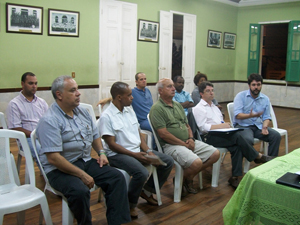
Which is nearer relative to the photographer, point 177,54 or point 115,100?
point 115,100

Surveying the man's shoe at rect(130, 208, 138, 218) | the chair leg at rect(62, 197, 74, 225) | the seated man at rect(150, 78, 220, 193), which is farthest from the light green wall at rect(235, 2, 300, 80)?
the chair leg at rect(62, 197, 74, 225)

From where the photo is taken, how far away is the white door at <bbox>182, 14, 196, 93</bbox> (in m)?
8.95

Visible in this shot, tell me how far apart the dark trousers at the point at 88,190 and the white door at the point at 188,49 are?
691 centimetres

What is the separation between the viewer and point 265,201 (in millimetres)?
1776

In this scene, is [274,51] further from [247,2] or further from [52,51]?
[52,51]

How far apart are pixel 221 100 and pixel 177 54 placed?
8.89ft

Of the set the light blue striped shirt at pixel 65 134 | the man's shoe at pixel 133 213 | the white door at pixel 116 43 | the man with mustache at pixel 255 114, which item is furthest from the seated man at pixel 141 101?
the white door at pixel 116 43

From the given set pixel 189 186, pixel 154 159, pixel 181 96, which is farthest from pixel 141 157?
pixel 181 96

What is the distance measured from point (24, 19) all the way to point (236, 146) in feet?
14.6

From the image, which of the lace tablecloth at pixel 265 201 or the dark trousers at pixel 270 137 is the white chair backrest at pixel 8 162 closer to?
the lace tablecloth at pixel 265 201

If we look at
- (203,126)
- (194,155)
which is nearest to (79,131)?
(194,155)

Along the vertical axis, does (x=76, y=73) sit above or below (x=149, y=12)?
below

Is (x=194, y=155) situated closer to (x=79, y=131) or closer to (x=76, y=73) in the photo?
(x=79, y=131)

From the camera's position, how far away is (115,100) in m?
2.86
